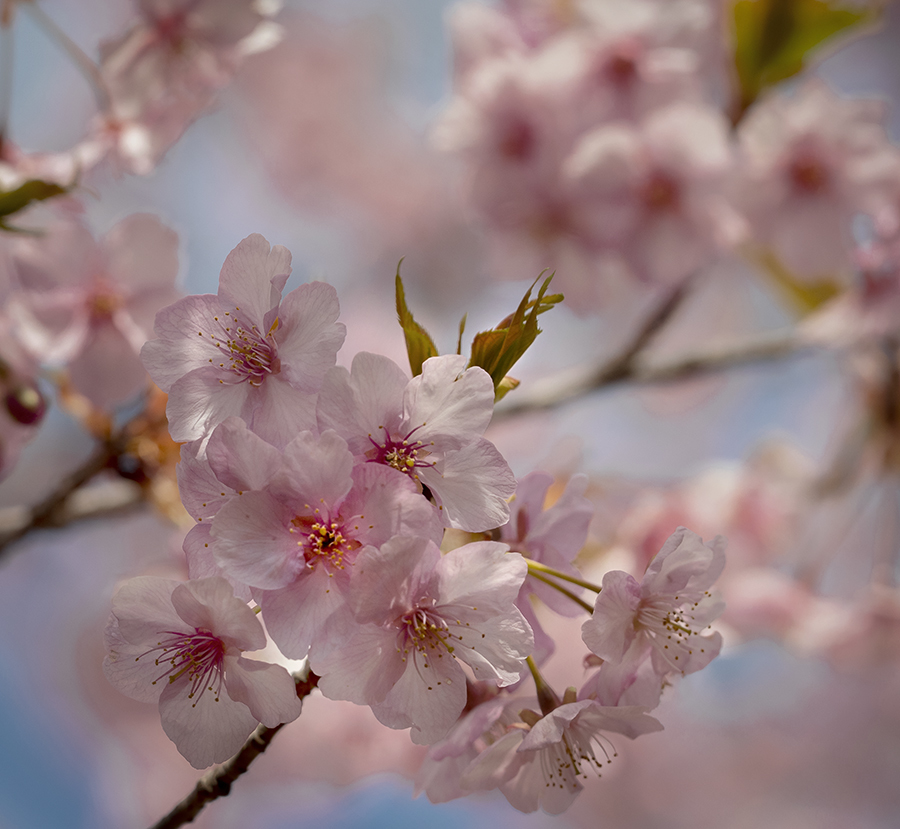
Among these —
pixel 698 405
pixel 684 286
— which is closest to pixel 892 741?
pixel 698 405

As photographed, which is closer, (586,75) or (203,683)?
(203,683)

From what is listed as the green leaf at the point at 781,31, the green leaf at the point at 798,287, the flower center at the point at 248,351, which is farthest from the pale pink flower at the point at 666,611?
the green leaf at the point at 798,287

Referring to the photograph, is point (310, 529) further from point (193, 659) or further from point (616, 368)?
point (616, 368)

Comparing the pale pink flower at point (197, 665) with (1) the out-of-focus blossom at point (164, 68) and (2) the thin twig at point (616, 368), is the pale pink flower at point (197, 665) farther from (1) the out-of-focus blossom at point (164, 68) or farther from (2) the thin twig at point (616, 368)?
(2) the thin twig at point (616, 368)

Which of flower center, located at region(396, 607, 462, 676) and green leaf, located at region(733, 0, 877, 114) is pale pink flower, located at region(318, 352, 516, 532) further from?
green leaf, located at region(733, 0, 877, 114)

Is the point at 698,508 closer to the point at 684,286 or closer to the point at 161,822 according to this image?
the point at 684,286

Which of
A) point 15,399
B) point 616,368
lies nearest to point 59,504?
point 15,399
